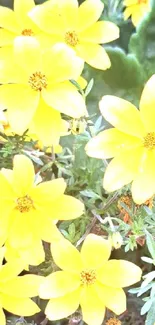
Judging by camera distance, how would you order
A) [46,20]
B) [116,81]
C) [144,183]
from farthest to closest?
[116,81]
[46,20]
[144,183]

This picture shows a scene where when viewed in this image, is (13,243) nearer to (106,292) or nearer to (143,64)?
(106,292)

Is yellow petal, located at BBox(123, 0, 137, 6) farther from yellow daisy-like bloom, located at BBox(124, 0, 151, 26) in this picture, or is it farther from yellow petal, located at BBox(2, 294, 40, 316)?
yellow petal, located at BBox(2, 294, 40, 316)

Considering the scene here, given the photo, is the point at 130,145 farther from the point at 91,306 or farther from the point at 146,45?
the point at 146,45

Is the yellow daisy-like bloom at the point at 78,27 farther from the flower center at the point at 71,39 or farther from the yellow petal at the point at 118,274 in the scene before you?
the yellow petal at the point at 118,274

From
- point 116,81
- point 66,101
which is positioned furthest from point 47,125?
point 116,81

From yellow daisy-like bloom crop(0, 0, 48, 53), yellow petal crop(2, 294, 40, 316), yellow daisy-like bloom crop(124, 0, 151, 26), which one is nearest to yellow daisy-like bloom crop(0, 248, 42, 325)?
yellow petal crop(2, 294, 40, 316)

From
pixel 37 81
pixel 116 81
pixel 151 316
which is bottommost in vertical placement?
pixel 151 316

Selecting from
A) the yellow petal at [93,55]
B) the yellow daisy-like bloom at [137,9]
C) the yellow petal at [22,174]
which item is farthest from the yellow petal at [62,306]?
the yellow daisy-like bloom at [137,9]
